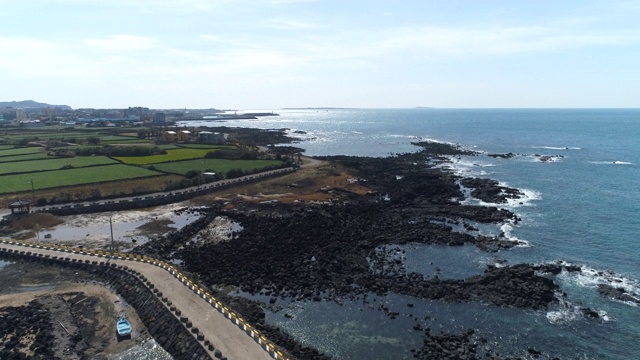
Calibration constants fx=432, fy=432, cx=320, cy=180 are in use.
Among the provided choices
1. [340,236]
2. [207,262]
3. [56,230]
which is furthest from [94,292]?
[340,236]

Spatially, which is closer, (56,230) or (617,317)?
(617,317)

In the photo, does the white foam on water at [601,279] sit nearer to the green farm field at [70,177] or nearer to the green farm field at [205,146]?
the green farm field at [70,177]

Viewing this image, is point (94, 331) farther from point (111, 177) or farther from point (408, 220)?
point (111, 177)

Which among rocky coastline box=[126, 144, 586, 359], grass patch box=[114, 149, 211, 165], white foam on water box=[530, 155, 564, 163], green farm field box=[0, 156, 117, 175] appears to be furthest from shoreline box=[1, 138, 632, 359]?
white foam on water box=[530, 155, 564, 163]

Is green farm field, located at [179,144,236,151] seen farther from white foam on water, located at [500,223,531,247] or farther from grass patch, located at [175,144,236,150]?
white foam on water, located at [500,223,531,247]

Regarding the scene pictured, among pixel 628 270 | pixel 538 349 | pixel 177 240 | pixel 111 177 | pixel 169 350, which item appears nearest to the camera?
pixel 169 350

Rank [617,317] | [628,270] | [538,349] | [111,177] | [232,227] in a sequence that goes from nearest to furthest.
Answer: [538,349] < [617,317] < [628,270] < [232,227] < [111,177]

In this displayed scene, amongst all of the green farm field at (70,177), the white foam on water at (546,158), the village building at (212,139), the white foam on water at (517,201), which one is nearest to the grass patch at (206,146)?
the village building at (212,139)

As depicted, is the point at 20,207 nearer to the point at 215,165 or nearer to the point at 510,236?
the point at 215,165
